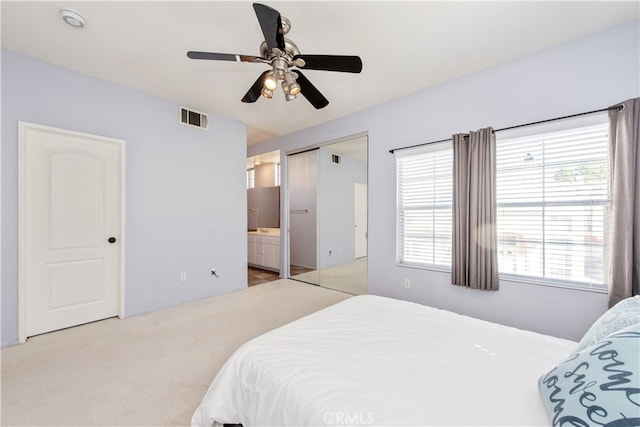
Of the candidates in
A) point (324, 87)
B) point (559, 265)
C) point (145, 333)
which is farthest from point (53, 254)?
point (559, 265)

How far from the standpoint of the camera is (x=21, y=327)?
2.40 meters

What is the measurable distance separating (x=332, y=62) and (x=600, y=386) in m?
1.96

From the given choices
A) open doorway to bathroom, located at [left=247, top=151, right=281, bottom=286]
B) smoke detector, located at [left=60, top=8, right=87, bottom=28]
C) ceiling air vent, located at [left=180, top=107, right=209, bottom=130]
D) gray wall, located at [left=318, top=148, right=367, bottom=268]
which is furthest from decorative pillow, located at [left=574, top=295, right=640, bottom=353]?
open doorway to bathroom, located at [left=247, top=151, right=281, bottom=286]

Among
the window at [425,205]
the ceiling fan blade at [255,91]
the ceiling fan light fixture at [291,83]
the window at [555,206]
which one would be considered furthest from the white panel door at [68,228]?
the window at [555,206]

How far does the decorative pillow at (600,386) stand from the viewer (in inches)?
24.6

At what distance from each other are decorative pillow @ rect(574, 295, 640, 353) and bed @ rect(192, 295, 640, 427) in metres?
0.13

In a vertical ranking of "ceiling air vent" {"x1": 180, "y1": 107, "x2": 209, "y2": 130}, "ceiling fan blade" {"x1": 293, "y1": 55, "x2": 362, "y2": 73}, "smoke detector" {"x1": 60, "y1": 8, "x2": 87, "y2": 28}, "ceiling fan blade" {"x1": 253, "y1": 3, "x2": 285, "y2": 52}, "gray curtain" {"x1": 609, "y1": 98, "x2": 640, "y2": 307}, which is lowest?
"gray curtain" {"x1": 609, "y1": 98, "x2": 640, "y2": 307}

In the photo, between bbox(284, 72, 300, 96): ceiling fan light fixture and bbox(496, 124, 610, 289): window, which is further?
bbox(496, 124, 610, 289): window

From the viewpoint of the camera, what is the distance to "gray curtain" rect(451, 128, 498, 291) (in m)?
2.54

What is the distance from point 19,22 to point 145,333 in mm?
2830

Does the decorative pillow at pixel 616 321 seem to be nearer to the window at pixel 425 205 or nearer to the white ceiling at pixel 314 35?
the window at pixel 425 205

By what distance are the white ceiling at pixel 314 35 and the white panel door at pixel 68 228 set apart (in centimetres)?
83

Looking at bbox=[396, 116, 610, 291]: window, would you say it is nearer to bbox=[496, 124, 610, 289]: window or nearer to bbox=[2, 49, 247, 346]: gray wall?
bbox=[496, 124, 610, 289]: window
